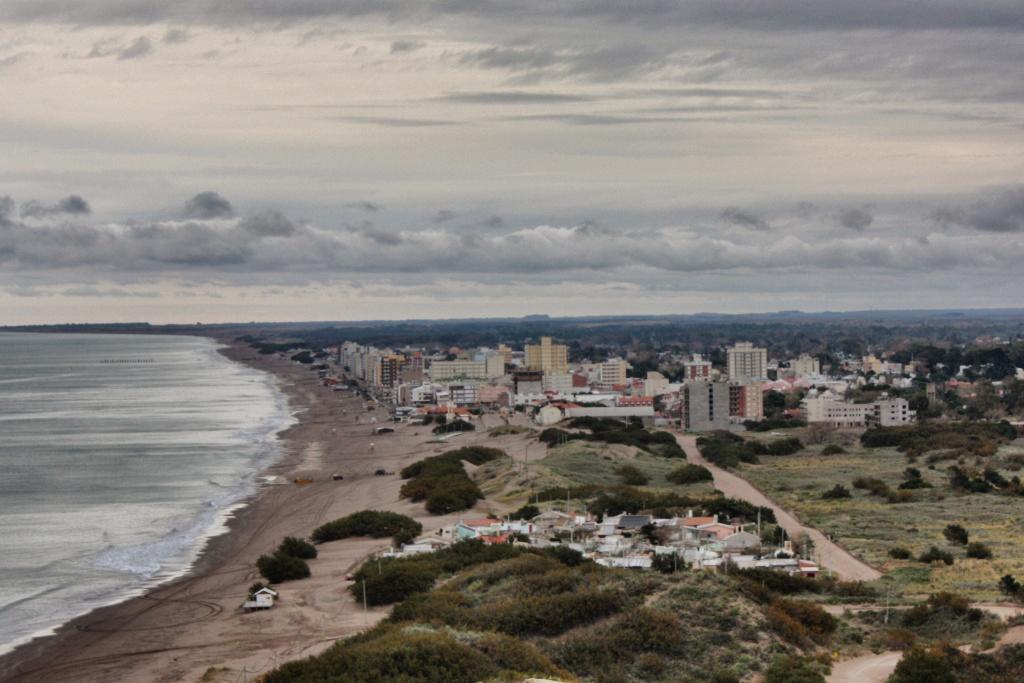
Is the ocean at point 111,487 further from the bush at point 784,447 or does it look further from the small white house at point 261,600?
the bush at point 784,447

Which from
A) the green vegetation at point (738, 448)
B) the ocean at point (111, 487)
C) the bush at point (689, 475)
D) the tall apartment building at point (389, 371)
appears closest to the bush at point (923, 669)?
the ocean at point (111, 487)

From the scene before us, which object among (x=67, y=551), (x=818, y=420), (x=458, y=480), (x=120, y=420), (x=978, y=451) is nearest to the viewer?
(x=67, y=551)

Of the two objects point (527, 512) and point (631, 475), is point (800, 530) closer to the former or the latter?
point (527, 512)

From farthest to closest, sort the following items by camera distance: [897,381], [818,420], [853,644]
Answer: [897,381] → [818,420] → [853,644]

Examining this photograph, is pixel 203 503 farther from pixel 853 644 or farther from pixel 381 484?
pixel 853 644

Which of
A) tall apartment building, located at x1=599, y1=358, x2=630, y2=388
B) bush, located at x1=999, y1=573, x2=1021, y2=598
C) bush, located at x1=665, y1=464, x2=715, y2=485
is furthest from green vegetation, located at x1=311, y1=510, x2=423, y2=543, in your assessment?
tall apartment building, located at x1=599, y1=358, x2=630, y2=388

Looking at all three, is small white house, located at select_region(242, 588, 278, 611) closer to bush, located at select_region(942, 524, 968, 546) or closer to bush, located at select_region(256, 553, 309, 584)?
bush, located at select_region(256, 553, 309, 584)

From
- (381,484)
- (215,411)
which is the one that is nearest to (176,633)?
(381,484)
